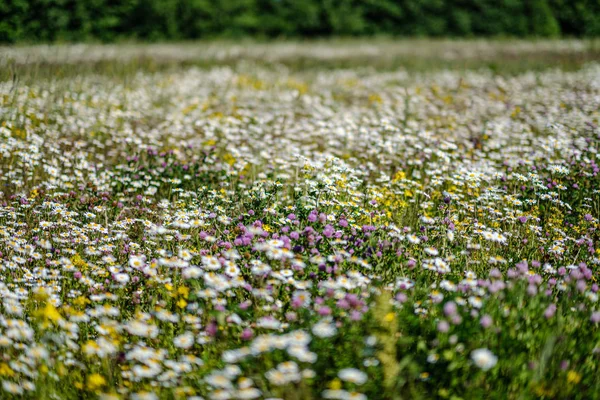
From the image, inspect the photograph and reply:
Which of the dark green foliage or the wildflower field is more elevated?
the wildflower field

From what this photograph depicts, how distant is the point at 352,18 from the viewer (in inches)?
1407

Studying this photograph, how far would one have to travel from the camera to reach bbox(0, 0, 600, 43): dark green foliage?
96.8ft

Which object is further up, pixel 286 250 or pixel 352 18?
pixel 286 250

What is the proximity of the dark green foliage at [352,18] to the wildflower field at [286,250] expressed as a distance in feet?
76.0

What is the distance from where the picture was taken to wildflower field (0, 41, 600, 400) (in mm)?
2188

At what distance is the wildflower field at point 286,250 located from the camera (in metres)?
2.19

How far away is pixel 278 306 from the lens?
103 inches

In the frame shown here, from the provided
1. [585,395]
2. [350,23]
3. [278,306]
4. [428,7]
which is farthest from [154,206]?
[428,7]

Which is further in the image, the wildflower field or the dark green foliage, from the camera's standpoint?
the dark green foliage

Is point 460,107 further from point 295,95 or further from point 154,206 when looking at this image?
point 154,206

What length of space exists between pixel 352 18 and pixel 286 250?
119 feet

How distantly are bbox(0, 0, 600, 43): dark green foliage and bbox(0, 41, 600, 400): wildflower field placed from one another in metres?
23.2

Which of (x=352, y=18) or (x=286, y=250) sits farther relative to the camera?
(x=352, y=18)

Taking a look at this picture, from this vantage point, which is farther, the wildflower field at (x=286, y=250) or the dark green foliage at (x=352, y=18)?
the dark green foliage at (x=352, y=18)
